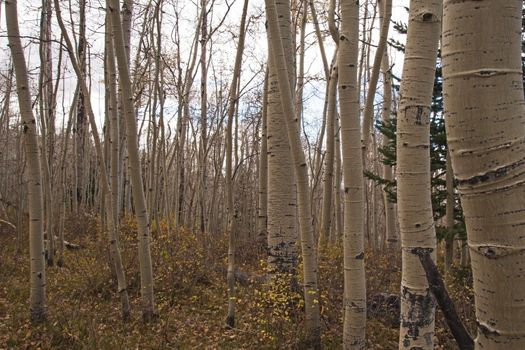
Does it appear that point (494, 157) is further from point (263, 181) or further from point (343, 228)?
point (263, 181)

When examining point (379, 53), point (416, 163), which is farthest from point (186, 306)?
point (416, 163)

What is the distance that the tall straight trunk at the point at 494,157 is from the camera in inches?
32.9

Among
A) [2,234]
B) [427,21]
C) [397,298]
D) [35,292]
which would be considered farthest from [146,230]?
[2,234]

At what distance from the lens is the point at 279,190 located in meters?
4.56

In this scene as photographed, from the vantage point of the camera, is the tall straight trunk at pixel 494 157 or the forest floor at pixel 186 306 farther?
the forest floor at pixel 186 306

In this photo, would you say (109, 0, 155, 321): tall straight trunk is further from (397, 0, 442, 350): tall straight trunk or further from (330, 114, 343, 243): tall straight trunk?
(330, 114, 343, 243): tall straight trunk

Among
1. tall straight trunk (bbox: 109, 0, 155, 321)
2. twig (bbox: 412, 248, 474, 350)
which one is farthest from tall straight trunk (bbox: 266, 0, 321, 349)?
twig (bbox: 412, 248, 474, 350)

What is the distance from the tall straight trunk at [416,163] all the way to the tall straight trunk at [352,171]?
3.44 ft

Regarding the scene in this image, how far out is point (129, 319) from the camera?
4680 millimetres

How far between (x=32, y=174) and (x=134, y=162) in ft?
3.70

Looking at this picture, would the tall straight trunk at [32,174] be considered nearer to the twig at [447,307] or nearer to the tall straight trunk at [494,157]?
the twig at [447,307]

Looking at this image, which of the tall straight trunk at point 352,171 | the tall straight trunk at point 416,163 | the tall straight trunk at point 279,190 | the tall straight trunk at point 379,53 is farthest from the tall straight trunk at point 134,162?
the tall straight trunk at point 416,163

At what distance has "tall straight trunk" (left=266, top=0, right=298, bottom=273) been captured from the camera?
456 cm

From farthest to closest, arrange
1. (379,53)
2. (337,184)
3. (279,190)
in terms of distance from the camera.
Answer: (337,184) < (379,53) < (279,190)
